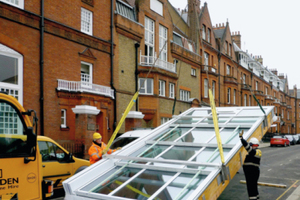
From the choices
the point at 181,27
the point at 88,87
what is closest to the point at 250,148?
the point at 88,87

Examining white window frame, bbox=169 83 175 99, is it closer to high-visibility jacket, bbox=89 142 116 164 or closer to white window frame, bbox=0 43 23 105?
white window frame, bbox=0 43 23 105

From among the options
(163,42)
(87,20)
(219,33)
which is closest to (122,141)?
(87,20)

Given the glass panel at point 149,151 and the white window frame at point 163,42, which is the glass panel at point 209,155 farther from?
the white window frame at point 163,42

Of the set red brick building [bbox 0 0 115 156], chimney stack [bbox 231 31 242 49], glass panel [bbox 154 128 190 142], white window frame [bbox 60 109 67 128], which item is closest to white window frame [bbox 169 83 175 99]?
red brick building [bbox 0 0 115 156]

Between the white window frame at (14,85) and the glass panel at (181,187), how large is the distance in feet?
41.0

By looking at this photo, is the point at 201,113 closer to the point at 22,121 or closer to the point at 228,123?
the point at 228,123

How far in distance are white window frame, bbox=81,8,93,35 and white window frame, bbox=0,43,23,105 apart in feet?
18.8

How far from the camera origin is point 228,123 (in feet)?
26.5

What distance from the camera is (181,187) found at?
520 cm

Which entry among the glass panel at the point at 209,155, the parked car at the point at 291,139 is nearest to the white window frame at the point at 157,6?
the glass panel at the point at 209,155

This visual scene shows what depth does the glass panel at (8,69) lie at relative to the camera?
1516 cm

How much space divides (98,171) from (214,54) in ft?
121

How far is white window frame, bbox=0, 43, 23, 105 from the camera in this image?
1507cm

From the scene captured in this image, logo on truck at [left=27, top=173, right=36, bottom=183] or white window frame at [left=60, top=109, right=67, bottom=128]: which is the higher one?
white window frame at [left=60, top=109, right=67, bottom=128]
